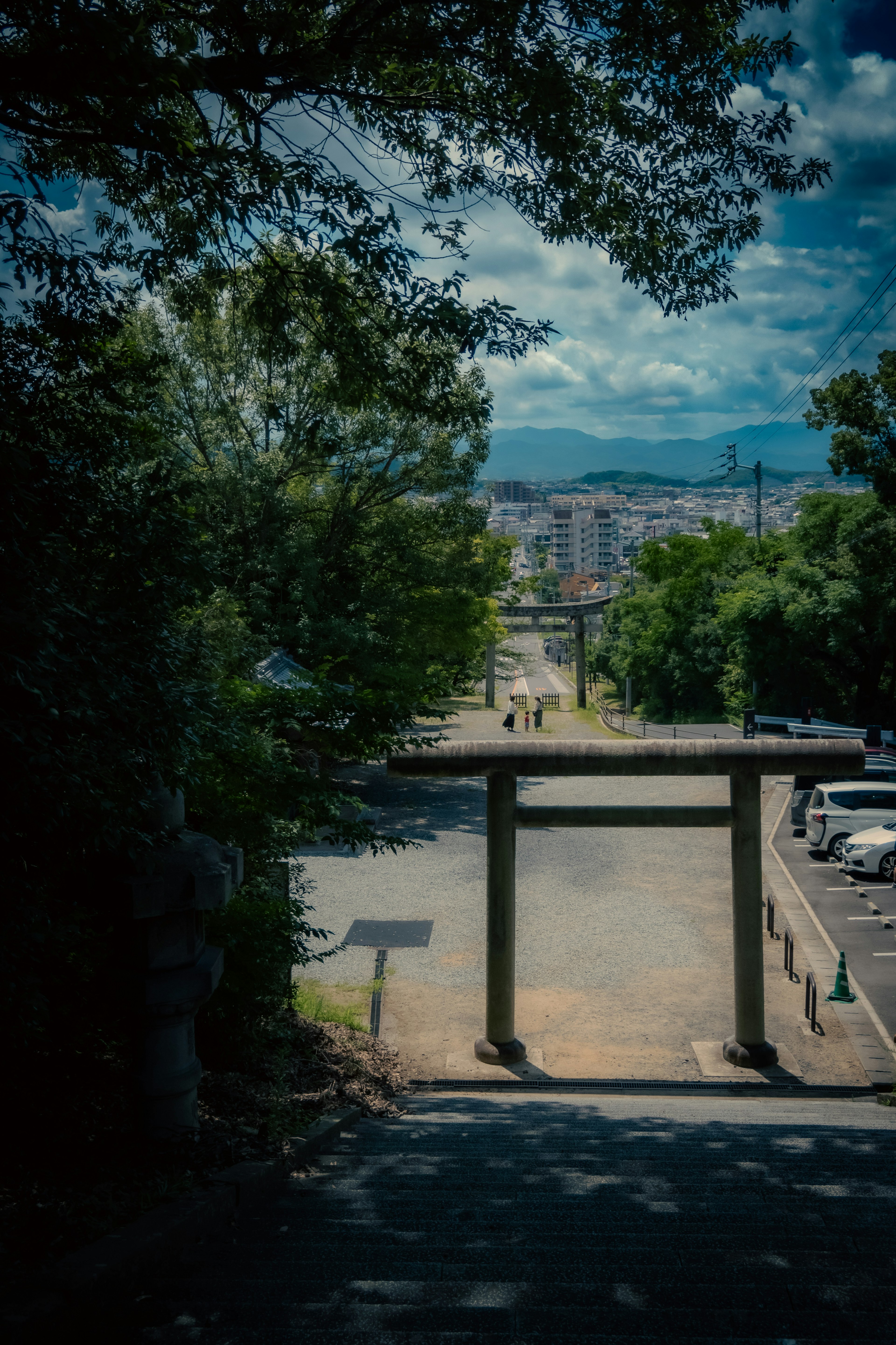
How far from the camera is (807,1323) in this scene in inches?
115

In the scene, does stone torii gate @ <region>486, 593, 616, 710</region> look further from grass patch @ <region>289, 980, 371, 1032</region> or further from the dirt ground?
grass patch @ <region>289, 980, 371, 1032</region>

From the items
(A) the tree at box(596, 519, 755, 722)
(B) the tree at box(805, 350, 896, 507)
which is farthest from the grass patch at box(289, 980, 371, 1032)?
(A) the tree at box(596, 519, 755, 722)

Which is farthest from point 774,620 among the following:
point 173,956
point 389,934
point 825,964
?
point 173,956

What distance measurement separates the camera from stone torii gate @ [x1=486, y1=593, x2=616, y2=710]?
1592 inches

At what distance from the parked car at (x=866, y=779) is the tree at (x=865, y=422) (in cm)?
740

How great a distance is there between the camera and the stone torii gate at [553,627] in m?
40.4

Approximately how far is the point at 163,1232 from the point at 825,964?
12011mm

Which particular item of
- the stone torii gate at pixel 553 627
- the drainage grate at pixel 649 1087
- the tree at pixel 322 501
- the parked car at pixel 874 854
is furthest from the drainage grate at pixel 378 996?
the stone torii gate at pixel 553 627

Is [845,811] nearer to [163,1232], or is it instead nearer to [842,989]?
[842,989]

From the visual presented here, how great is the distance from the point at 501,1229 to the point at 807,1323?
1288 mm

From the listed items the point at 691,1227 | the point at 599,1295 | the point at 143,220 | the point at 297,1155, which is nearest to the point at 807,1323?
the point at 599,1295

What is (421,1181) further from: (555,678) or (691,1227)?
(555,678)

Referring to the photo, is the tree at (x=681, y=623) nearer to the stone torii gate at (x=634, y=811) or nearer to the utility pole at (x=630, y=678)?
the utility pole at (x=630, y=678)

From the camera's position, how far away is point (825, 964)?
1334 centimetres
